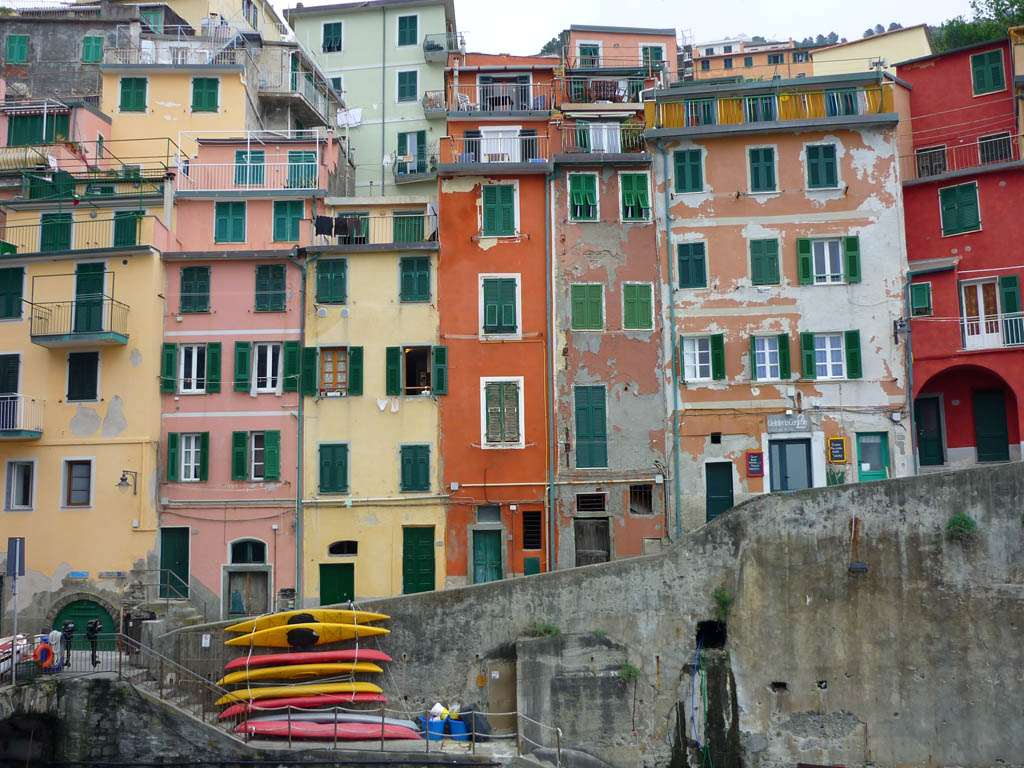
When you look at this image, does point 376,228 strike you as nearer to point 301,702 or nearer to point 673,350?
point 673,350

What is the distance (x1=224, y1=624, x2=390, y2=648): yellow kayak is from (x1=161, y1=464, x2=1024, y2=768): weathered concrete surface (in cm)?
74

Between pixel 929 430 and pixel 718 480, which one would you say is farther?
pixel 929 430

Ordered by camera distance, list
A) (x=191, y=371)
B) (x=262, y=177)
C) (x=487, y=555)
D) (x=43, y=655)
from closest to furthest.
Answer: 1. (x=43, y=655)
2. (x=487, y=555)
3. (x=191, y=371)
4. (x=262, y=177)

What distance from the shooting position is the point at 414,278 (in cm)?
3144

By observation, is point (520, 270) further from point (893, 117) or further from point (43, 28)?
point (43, 28)

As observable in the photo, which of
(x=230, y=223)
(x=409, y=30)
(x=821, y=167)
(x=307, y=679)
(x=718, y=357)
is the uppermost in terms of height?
(x=409, y=30)

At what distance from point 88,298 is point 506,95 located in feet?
55.4

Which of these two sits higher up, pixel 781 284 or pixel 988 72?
pixel 988 72

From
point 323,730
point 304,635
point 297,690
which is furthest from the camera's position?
point 304,635

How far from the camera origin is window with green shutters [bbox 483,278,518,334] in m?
31.0

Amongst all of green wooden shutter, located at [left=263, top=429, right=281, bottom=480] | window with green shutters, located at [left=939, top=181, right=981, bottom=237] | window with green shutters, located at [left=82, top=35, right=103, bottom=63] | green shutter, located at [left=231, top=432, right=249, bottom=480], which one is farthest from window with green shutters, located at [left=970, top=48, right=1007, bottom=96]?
window with green shutters, located at [left=82, top=35, right=103, bottom=63]

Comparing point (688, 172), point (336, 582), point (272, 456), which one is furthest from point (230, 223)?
point (688, 172)

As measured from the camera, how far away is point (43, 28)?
40.0m

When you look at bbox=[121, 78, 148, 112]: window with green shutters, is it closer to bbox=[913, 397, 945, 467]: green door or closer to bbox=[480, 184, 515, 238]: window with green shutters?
bbox=[480, 184, 515, 238]: window with green shutters
